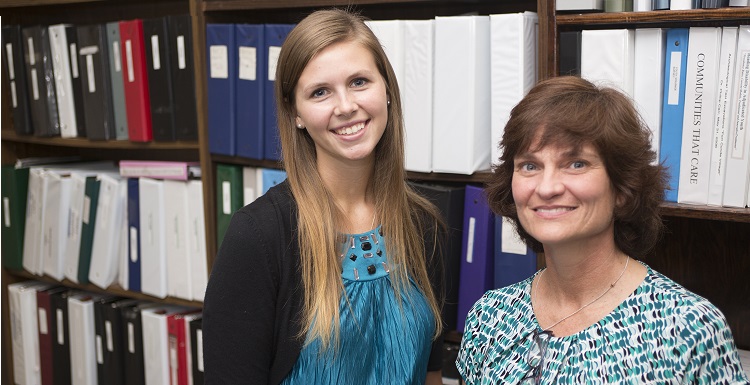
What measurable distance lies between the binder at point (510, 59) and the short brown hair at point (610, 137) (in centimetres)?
70

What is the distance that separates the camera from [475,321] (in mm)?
1417

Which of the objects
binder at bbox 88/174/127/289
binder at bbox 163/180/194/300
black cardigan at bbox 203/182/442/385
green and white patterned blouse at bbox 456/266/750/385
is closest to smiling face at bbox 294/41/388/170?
black cardigan at bbox 203/182/442/385

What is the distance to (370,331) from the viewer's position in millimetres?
1611

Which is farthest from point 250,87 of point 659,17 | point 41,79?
point 659,17

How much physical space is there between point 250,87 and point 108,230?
825 millimetres

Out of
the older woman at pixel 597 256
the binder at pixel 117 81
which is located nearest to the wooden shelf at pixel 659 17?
the older woman at pixel 597 256

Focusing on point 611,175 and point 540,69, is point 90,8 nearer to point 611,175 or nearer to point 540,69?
point 540,69

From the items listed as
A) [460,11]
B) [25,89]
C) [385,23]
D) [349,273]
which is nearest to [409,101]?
[385,23]

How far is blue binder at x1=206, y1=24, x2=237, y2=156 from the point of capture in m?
2.44

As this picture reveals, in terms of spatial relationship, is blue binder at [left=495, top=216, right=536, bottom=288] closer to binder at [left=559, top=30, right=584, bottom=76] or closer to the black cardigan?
binder at [left=559, top=30, right=584, bottom=76]

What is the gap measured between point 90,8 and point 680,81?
2345 millimetres

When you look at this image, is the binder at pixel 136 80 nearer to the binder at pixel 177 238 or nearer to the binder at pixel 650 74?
the binder at pixel 177 238

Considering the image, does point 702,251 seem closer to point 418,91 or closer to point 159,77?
point 418,91

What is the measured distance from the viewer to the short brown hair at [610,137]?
1.20 m
